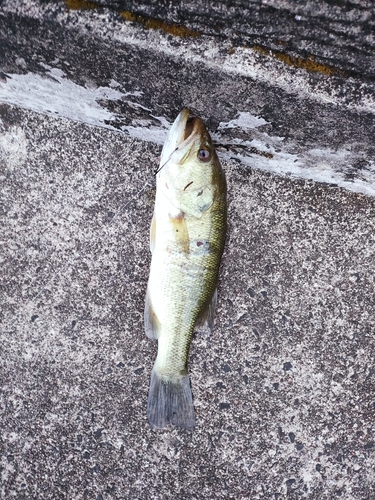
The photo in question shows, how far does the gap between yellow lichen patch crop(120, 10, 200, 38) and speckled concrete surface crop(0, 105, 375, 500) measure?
0.79m

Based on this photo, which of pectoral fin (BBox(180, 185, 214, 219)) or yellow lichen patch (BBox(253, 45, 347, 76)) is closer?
yellow lichen patch (BBox(253, 45, 347, 76))

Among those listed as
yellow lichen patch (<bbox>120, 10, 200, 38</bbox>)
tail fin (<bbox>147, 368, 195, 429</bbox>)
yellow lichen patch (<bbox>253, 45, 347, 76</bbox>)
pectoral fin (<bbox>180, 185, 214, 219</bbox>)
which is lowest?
tail fin (<bbox>147, 368, 195, 429</bbox>)

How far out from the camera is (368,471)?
8.91 feet

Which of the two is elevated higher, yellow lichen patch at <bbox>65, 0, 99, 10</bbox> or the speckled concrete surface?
yellow lichen patch at <bbox>65, 0, 99, 10</bbox>

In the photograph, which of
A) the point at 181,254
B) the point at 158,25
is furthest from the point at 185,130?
the point at 181,254

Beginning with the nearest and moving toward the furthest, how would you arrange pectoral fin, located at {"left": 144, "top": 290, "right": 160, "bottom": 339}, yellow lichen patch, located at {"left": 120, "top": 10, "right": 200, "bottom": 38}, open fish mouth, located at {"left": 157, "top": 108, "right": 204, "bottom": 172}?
1. yellow lichen patch, located at {"left": 120, "top": 10, "right": 200, "bottom": 38}
2. open fish mouth, located at {"left": 157, "top": 108, "right": 204, "bottom": 172}
3. pectoral fin, located at {"left": 144, "top": 290, "right": 160, "bottom": 339}

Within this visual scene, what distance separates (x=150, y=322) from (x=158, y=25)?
4.93ft

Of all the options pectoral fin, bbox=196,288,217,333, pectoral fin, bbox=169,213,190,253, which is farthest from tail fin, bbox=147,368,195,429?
pectoral fin, bbox=169,213,190,253

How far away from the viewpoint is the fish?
Answer: 2.27 meters

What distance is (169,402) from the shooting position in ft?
8.41

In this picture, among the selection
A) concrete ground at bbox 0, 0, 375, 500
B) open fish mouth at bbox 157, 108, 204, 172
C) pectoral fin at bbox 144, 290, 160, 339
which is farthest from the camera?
concrete ground at bbox 0, 0, 375, 500

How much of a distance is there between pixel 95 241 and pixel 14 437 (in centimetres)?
125

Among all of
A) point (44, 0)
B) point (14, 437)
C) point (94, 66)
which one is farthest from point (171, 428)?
point (44, 0)

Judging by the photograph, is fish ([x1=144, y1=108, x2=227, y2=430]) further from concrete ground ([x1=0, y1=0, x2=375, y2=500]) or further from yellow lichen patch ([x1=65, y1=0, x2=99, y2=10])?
yellow lichen patch ([x1=65, y1=0, x2=99, y2=10])
